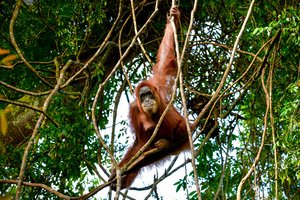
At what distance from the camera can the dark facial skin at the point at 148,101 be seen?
394 centimetres

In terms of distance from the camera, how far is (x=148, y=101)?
3951mm

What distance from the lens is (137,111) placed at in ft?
13.6

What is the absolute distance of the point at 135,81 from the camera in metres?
5.66

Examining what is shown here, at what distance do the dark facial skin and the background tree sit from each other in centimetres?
22

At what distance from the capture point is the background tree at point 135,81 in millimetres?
3598

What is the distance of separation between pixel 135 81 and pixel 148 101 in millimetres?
1722

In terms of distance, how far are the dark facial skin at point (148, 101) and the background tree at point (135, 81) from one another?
216 millimetres

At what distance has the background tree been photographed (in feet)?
11.8

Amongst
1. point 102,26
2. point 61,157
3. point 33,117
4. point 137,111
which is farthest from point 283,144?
point 102,26

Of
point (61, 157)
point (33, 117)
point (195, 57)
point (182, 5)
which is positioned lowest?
point (61, 157)

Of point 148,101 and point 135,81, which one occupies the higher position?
point 135,81

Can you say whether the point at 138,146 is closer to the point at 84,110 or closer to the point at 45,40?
the point at 84,110

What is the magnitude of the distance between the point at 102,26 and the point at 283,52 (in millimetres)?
1997

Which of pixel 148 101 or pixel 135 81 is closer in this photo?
pixel 148 101
